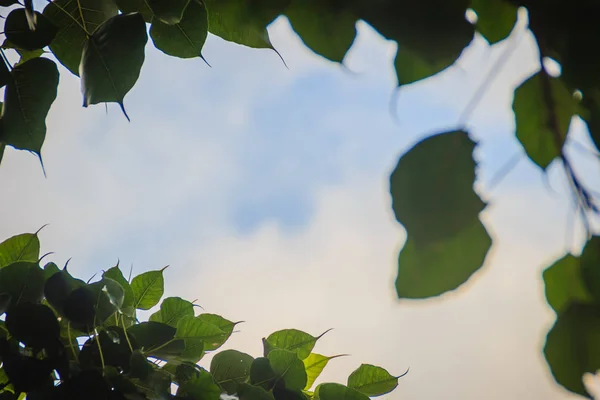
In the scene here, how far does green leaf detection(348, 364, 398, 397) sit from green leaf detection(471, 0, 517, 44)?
49cm

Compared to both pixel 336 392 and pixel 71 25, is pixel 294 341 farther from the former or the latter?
pixel 71 25

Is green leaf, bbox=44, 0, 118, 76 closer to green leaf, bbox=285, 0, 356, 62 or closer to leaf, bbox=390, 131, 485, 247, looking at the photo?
green leaf, bbox=285, 0, 356, 62

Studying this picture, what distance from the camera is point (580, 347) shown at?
0.22 metres

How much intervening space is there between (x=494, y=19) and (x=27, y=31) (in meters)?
0.45

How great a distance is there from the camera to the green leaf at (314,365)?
2.36 feet

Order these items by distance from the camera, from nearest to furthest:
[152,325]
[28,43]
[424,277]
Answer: [424,277], [28,43], [152,325]

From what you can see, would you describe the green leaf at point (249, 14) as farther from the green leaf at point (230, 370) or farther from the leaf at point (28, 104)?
the green leaf at point (230, 370)

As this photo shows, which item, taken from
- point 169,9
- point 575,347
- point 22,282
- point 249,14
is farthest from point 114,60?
point 575,347

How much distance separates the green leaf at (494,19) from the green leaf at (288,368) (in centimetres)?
45

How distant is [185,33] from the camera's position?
54cm

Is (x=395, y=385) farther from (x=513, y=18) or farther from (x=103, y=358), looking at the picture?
(x=513, y=18)

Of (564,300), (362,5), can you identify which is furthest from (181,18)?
(564,300)

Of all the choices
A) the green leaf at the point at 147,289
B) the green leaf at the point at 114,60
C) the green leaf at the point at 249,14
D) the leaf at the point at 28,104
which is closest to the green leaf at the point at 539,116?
the green leaf at the point at 249,14

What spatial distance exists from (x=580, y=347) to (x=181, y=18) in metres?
0.46
